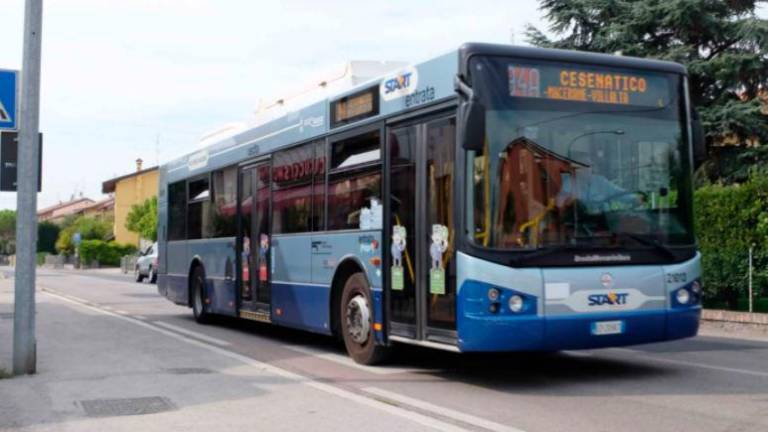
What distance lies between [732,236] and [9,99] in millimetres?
12579

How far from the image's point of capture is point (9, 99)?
413 inches

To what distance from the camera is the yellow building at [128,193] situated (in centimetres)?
9456

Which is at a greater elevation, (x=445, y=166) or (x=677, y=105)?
(x=677, y=105)

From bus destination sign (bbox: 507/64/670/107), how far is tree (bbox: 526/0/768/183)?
1335cm

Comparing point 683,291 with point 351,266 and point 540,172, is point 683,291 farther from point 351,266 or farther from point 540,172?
point 351,266

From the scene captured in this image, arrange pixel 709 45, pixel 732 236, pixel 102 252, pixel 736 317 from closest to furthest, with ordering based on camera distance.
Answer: pixel 736 317 < pixel 732 236 < pixel 709 45 < pixel 102 252

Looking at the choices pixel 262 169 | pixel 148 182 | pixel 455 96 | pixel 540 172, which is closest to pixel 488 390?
pixel 540 172

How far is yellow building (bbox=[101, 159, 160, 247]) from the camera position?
3723 inches

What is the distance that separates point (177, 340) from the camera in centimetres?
1441

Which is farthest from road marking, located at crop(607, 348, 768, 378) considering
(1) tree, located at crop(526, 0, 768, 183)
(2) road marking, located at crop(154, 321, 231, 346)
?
(1) tree, located at crop(526, 0, 768, 183)

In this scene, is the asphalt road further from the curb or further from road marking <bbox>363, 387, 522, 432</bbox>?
the curb

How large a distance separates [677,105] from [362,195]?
3.44m

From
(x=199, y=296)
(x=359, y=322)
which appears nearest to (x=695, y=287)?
(x=359, y=322)

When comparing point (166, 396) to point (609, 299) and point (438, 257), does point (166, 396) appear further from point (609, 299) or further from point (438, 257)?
point (609, 299)
